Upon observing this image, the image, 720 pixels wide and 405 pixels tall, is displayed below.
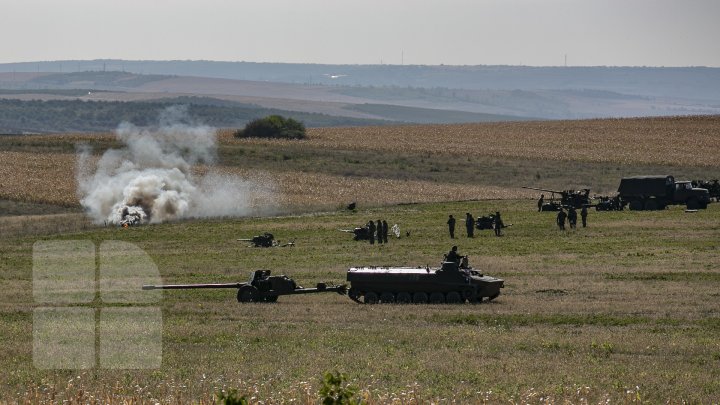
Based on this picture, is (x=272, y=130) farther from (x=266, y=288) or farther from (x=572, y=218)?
(x=266, y=288)

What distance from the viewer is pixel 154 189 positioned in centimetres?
7131

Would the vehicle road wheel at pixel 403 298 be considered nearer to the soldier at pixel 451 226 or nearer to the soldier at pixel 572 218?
the soldier at pixel 451 226

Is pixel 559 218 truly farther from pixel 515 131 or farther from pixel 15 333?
pixel 515 131

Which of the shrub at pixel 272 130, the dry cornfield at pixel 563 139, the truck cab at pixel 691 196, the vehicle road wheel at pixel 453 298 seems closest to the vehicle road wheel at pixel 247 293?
the vehicle road wheel at pixel 453 298

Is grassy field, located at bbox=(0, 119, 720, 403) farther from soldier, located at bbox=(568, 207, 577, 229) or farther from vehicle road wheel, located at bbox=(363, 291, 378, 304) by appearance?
soldier, located at bbox=(568, 207, 577, 229)

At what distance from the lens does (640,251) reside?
4981 centimetres

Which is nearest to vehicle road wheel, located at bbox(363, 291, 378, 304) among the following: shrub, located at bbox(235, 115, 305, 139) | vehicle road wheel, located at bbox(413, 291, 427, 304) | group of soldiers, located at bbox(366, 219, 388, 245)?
vehicle road wheel, located at bbox(413, 291, 427, 304)

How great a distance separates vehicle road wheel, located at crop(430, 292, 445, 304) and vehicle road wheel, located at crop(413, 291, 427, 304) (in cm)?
27

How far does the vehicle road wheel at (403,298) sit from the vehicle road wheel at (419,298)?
0.15 m

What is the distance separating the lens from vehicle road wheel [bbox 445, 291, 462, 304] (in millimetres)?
36875

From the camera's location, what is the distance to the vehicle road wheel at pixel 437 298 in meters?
37.0

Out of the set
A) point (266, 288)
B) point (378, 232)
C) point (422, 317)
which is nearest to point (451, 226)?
point (378, 232)

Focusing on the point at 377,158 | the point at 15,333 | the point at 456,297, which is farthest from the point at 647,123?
the point at 15,333

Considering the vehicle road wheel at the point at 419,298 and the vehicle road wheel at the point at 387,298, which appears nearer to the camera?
the vehicle road wheel at the point at 419,298
